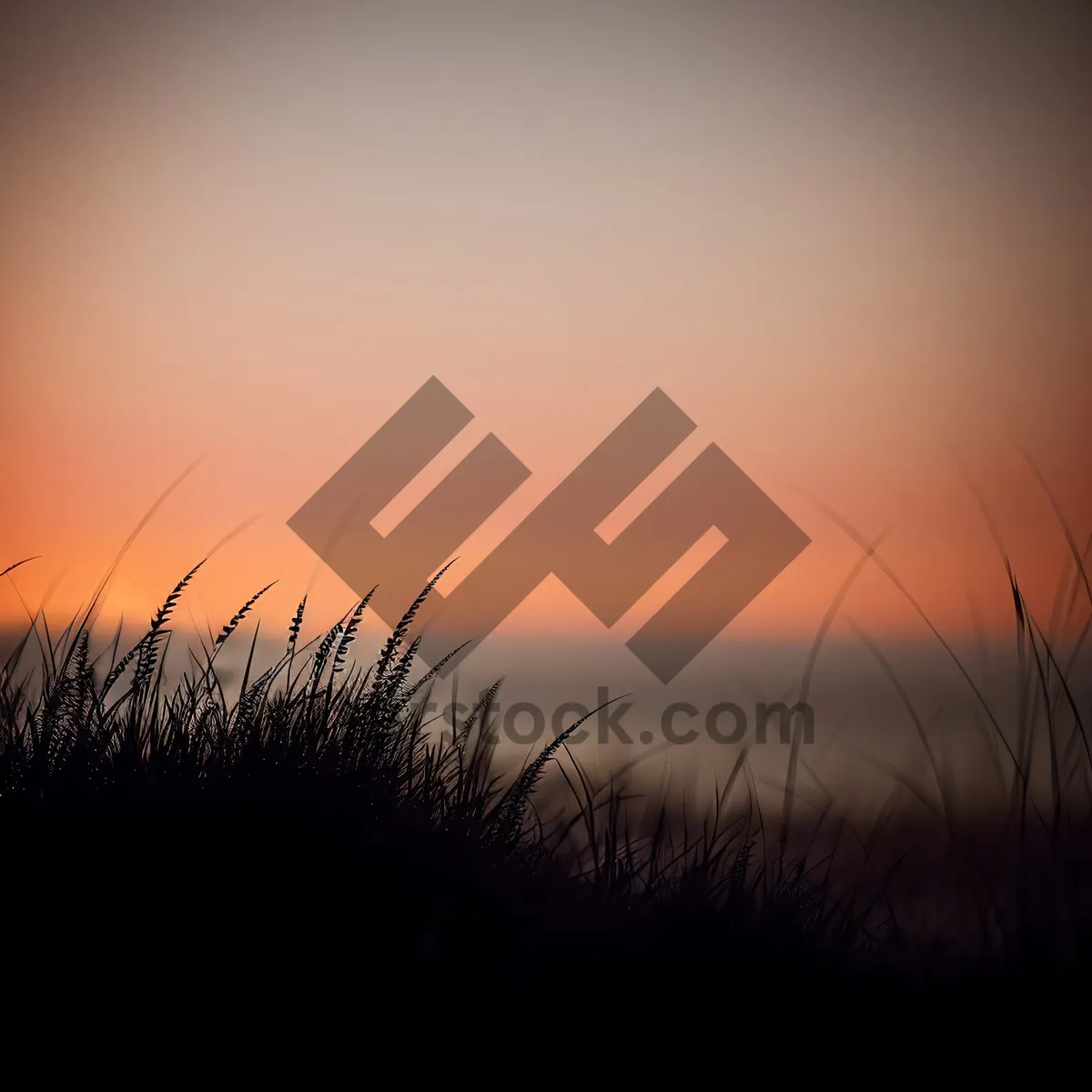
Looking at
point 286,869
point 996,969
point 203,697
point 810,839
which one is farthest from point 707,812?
point 203,697

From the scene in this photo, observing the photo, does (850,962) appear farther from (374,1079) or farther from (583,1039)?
(374,1079)

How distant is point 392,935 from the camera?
153cm

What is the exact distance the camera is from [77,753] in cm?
175

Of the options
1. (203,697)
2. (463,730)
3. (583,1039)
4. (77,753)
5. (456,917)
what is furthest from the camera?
(463,730)

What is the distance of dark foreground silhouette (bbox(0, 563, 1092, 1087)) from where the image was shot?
1336mm

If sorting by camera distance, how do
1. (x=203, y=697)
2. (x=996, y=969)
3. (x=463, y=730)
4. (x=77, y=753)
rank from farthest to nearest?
(x=463, y=730), (x=203, y=697), (x=77, y=753), (x=996, y=969)

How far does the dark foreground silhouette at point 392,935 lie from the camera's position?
52.6 inches

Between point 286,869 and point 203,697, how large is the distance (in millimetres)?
598

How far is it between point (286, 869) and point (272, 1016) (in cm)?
27

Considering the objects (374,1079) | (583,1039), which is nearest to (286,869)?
(374,1079)

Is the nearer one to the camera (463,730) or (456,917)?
(456,917)

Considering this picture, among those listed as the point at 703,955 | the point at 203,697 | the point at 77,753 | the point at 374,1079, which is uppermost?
the point at 203,697

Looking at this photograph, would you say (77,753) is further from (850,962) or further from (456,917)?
(850,962)

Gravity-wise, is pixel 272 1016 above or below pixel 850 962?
below
